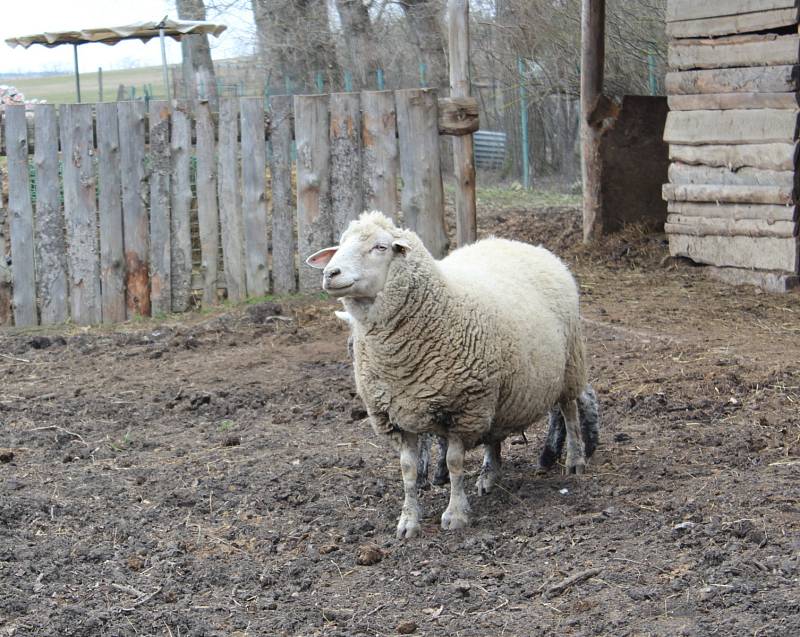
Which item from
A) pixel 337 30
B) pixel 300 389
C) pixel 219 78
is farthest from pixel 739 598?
pixel 219 78

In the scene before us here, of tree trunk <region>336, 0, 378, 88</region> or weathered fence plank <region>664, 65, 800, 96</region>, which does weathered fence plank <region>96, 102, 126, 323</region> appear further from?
tree trunk <region>336, 0, 378, 88</region>

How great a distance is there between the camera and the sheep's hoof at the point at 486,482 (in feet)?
18.4

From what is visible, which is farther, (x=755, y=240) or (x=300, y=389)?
(x=755, y=240)

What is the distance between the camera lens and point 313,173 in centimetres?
945

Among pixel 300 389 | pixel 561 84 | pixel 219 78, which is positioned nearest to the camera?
pixel 300 389

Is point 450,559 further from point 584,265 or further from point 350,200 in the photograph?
point 584,265

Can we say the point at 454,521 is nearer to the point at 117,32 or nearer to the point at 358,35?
Result: the point at 117,32

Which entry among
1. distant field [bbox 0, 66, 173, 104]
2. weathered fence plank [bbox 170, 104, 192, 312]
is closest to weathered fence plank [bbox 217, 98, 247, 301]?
weathered fence plank [bbox 170, 104, 192, 312]

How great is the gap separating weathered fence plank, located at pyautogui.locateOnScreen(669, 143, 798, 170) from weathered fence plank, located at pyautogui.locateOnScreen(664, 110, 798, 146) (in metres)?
0.06

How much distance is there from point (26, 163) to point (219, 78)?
16.4 metres

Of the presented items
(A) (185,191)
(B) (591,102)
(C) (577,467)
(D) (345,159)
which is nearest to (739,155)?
(B) (591,102)

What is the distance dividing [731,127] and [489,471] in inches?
245

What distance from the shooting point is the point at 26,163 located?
9453mm

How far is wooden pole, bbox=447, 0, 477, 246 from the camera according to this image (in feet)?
28.5
